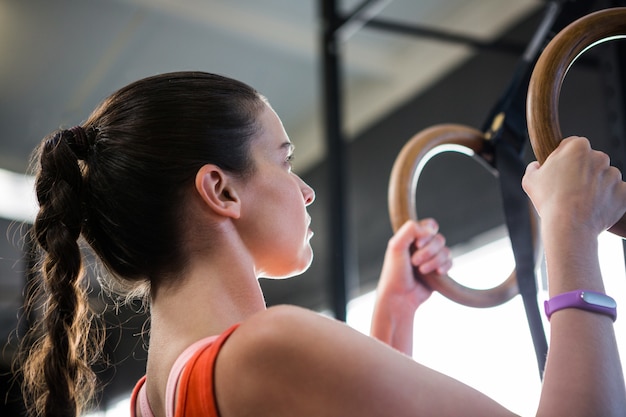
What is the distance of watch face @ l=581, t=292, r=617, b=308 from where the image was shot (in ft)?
2.74

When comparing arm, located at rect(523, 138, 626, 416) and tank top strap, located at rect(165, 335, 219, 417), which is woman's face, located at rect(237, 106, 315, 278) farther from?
arm, located at rect(523, 138, 626, 416)

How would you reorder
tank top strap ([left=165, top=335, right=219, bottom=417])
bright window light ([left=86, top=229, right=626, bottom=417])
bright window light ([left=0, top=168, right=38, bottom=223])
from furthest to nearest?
1. bright window light ([left=0, top=168, right=38, bottom=223])
2. bright window light ([left=86, top=229, right=626, bottom=417])
3. tank top strap ([left=165, top=335, right=219, bottom=417])

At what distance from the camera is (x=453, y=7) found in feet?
13.6

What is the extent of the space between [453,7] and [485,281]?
1993 mm

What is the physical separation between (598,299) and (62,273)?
63cm

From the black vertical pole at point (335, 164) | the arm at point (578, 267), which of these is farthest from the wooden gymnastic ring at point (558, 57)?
the black vertical pole at point (335, 164)

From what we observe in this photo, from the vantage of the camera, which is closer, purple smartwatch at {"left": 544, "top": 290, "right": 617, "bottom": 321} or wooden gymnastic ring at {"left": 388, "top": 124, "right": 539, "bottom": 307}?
purple smartwatch at {"left": 544, "top": 290, "right": 617, "bottom": 321}

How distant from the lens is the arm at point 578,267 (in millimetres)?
804

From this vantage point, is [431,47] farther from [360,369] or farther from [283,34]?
[360,369]

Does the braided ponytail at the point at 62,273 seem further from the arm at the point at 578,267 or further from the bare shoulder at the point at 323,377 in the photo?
the arm at the point at 578,267

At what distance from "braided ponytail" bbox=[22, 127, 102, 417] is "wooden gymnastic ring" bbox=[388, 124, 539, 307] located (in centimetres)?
51

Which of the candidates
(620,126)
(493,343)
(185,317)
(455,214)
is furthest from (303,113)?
(185,317)

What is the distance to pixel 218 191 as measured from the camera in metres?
1.05

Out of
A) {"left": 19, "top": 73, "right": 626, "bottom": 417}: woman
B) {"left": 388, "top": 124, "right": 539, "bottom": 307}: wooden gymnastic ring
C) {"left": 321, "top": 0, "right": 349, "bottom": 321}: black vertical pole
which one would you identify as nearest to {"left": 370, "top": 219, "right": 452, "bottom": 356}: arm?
{"left": 388, "top": 124, "right": 539, "bottom": 307}: wooden gymnastic ring
